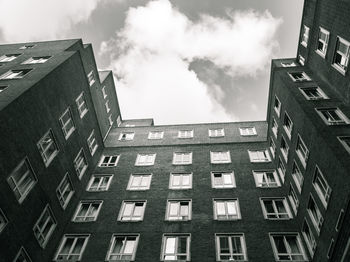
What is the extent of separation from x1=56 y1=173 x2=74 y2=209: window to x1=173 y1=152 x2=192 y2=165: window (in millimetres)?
11407

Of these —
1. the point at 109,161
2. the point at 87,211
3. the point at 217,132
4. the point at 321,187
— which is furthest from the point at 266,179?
the point at 87,211

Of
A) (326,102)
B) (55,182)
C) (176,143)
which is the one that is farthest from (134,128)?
(326,102)

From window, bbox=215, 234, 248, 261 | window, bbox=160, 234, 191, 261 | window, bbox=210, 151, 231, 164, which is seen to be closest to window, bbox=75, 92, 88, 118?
window, bbox=210, 151, 231, 164

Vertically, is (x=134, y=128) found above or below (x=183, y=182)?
above

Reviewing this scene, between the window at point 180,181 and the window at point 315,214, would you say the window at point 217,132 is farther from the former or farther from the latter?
the window at point 315,214

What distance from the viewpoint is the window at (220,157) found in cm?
3171

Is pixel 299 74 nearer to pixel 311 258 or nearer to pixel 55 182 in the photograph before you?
pixel 311 258

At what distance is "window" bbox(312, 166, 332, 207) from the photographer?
1861 centimetres

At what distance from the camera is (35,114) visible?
21609mm

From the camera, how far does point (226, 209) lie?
2564 cm

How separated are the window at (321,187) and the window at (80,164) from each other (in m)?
20.8

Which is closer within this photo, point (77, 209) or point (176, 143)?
point (77, 209)

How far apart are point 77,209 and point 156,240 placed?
8.65m

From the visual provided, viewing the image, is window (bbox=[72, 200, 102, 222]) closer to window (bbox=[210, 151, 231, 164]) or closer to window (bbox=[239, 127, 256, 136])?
A: window (bbox=[210, 151, 231, 164])
